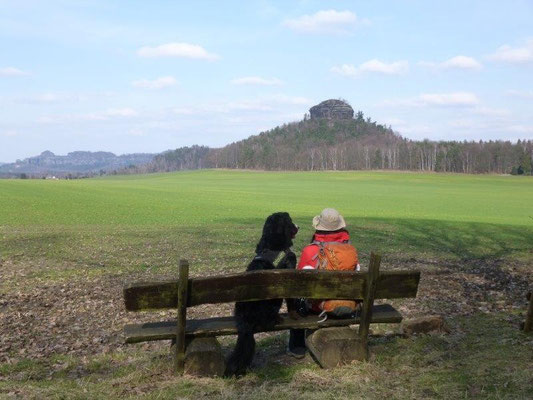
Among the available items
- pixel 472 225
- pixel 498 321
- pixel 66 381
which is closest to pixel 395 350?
pixel 498 321

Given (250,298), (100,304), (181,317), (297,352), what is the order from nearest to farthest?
(181,317) → (250,298) → (297,352) → (100,304)

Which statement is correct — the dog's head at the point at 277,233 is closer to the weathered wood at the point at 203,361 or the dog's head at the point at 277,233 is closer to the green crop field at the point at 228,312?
the weathered wood at the point at 203,361

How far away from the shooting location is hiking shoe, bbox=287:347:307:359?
23.3ft

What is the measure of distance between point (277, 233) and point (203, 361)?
170 cm

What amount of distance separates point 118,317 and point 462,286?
741cm

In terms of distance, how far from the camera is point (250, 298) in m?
6.06

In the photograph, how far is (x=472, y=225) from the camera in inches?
1046

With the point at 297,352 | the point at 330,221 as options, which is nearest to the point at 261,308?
the point at 297,352

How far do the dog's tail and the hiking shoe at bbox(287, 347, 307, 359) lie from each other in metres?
0.91

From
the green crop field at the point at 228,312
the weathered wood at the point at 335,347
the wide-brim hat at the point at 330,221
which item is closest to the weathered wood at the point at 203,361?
the green crop field at the point at 228,312

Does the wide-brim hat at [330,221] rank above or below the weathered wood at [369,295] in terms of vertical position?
above

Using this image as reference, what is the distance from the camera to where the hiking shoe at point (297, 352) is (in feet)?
23.3

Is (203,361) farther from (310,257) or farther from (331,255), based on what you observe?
(331,255)

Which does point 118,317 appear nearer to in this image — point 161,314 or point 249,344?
point 161,314
